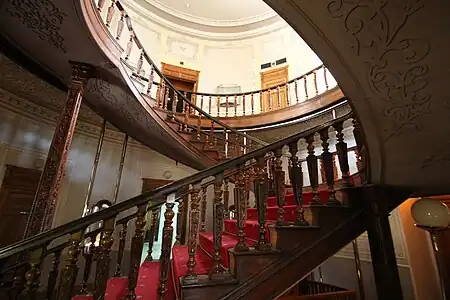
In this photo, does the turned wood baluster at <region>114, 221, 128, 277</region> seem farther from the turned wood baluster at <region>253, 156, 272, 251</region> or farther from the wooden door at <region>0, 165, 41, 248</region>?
the wooden door at <region>0, 165, 41, 248</region>

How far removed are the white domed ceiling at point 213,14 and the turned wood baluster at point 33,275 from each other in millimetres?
6628

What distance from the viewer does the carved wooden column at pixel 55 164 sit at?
206cm

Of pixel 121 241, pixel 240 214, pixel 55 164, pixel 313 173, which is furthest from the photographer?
pixel 55 164

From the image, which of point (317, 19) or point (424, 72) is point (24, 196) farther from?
point (424, 72)

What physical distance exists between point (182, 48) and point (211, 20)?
1335 mm

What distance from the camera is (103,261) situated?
1334mm

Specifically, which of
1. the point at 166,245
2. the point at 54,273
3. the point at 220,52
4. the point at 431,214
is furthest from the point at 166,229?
the point at 220,52

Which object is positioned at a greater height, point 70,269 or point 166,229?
point 166,229

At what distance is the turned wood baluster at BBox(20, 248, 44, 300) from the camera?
129 centimetres

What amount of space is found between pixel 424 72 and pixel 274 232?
4.08 ft

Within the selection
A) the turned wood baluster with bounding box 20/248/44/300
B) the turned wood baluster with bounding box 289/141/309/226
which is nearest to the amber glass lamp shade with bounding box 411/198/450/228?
the turned wood baluster with bounding box 289/141/309/226

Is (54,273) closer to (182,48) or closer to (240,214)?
(240,214)

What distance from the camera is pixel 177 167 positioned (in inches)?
209

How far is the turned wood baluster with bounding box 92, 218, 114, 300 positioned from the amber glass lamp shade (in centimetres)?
240
